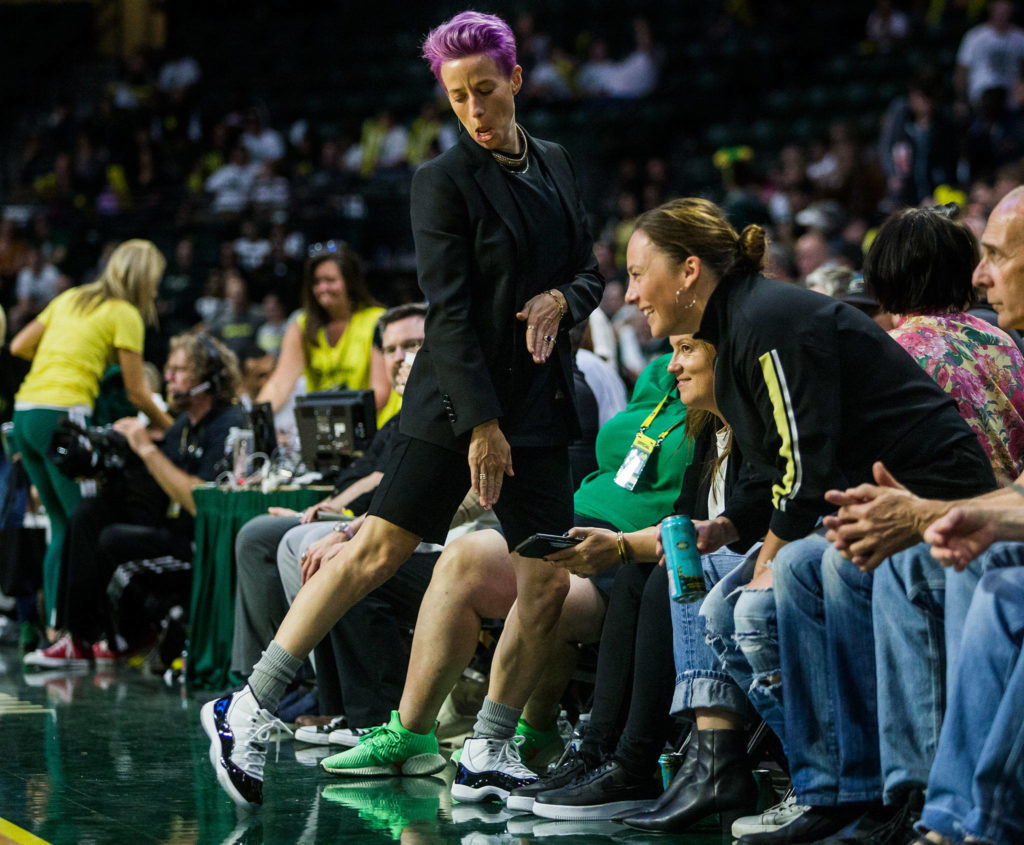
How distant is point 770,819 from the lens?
2752 mm

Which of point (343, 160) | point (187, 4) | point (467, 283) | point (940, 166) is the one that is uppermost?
point (187, 4)

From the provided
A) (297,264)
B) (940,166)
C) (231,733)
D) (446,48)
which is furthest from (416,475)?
(297,264)

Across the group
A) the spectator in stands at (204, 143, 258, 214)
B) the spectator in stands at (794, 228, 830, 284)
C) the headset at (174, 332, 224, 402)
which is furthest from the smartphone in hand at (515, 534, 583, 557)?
the spectator in stands at (204, 143, 258, 214)

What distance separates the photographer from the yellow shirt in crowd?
6.20 m

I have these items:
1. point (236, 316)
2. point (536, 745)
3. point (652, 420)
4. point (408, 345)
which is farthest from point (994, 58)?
point (536, 745)

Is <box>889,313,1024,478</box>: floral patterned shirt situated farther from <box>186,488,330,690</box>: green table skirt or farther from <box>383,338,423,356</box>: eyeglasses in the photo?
<box>186,488,330,690</box>: green table skirt

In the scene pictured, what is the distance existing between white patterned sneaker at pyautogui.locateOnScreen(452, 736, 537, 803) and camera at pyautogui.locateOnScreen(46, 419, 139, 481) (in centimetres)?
294

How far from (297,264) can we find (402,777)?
8.70 m

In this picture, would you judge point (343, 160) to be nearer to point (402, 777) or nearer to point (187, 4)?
point (187, 4)

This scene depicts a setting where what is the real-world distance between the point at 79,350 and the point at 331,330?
4.11 ft

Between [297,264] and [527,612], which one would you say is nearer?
[527,612]

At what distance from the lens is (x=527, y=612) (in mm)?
3242

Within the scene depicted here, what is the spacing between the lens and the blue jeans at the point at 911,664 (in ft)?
7.88

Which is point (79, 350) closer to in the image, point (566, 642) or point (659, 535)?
point (566, 642)
